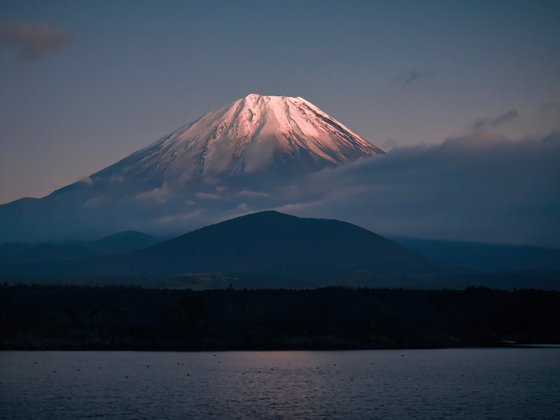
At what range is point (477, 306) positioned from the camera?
121m

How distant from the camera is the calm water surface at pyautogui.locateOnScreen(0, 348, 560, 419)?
51688mm

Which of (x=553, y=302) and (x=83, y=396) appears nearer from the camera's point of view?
(x=83, y=396)

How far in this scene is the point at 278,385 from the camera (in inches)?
2564

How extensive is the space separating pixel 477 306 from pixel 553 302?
9.37m

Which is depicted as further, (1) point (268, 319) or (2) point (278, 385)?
(1) point (268, 319)

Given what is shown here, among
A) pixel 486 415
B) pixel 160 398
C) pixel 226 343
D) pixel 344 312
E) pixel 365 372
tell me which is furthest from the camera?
pixel 344 312

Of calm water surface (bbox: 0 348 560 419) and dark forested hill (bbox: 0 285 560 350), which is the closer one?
calm water surface (bbox: 0 348 560 419)

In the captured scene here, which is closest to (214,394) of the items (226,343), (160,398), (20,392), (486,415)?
(160,398)

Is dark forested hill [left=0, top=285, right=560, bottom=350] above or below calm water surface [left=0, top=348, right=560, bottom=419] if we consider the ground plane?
above

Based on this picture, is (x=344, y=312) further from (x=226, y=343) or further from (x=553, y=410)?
(x=553, y=410)

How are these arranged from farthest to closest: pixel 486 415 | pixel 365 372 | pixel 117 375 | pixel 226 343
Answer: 1. pixel 226 343
2. pixel 365 372
3. pixel 117 375
4. pixel 486 415

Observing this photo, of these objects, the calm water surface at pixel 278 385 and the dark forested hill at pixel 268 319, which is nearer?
the calm water surface at pixel 278 385

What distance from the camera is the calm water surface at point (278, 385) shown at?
5169cm

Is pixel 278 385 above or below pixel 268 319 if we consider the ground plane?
below
